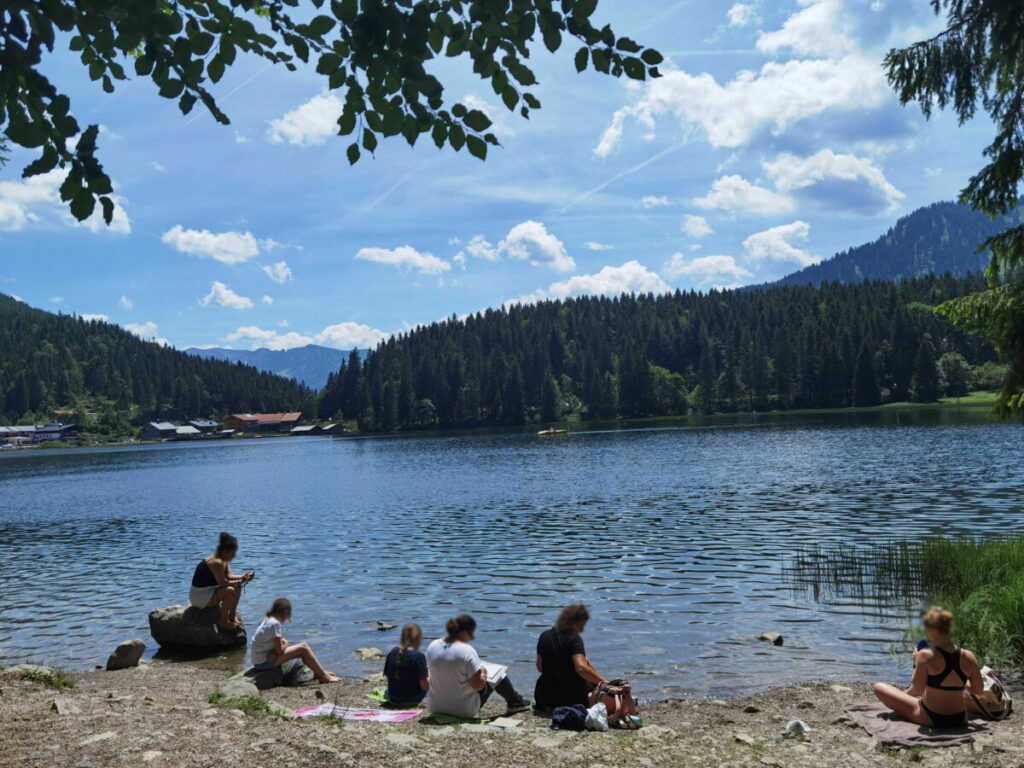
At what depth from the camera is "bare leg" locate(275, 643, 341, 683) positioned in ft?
50.1

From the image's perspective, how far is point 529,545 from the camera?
30484 mm

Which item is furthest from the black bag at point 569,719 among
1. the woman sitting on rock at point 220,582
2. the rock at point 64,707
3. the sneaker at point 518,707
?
the woman sitting on rock at point 220,582

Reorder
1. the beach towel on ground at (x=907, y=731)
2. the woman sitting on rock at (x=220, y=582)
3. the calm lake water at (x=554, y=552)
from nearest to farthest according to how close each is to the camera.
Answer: the beach towel on ground at (x=907, y=731) < the calm lake water at (x=554, y=552) < the woman sitting on rock at (x=220, y=582)

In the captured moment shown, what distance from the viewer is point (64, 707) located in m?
9.98

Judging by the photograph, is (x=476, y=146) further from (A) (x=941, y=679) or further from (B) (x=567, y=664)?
(A) (x=941, y=679)

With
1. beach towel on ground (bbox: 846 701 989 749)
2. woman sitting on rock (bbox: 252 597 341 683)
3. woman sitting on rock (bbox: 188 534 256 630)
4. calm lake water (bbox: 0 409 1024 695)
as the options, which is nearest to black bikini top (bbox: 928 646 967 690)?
beach towel on ground (bbox: 846 701 989 749)

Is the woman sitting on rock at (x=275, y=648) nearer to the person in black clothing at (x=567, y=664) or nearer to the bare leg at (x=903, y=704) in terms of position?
the person in black clothing at (x=567, y=664)

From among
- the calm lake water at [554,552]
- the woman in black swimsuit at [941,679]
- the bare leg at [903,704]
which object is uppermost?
the woman in black swimsuit at [941,679]

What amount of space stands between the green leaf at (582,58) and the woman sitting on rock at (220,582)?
15013 mm

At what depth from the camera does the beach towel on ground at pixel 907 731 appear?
954cm

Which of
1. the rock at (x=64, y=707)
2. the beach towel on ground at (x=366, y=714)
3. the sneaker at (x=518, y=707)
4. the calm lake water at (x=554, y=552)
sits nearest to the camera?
the rock at (x=64, y=707)

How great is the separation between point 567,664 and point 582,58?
935 centimetres

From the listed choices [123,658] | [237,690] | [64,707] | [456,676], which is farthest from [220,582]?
[456,676]

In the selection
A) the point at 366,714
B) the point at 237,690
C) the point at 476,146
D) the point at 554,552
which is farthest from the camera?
the point at 554,552
